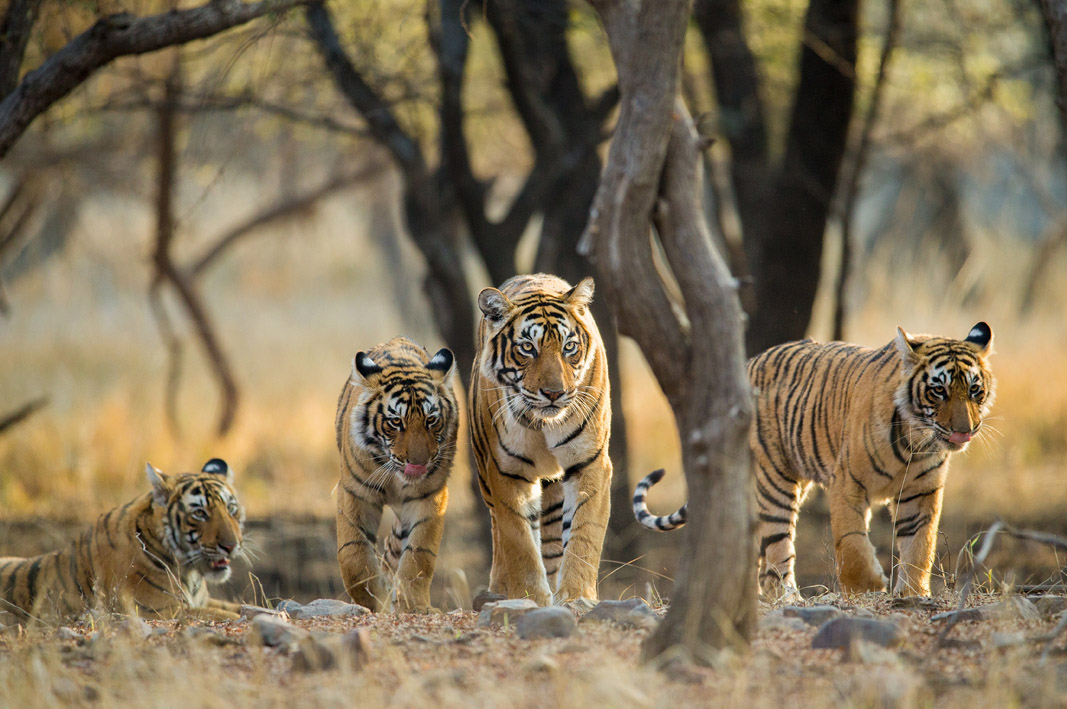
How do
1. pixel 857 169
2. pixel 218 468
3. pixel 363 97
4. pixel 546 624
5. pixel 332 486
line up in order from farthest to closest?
pixel 332 486 < pixel 857 169 < pixel 363 97 < pixel 218 468 < pixel 546 624

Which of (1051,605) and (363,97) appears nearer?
(1051,605)

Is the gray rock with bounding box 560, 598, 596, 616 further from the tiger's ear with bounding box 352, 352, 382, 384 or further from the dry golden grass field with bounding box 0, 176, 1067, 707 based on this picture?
the tiger's ear with bounding box 352, 352, 382, 384

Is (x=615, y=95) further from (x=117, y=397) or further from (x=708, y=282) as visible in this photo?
(x=117, y=397)

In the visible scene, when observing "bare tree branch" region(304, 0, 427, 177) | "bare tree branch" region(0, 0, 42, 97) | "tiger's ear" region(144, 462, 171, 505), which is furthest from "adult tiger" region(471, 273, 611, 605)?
"bare tree branch" region(304, 0, 427, 177)

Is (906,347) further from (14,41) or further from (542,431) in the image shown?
(14,41)

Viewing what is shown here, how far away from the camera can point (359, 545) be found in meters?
4.98

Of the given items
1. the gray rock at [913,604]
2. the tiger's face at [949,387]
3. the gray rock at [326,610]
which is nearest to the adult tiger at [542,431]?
the gray rock at [326,610]

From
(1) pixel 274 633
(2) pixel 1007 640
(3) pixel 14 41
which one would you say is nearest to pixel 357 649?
(1) pixel 274 633

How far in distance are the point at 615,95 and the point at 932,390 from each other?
407 centimetres

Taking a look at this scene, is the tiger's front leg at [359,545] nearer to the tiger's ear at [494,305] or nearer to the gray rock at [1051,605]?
the tiger's ear at [494,305]

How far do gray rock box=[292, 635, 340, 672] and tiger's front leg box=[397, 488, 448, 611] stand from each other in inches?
56.5

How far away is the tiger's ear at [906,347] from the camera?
4.67m

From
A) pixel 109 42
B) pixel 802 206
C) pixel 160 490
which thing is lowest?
pixel 160 490

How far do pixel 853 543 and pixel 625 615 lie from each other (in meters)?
1.41
